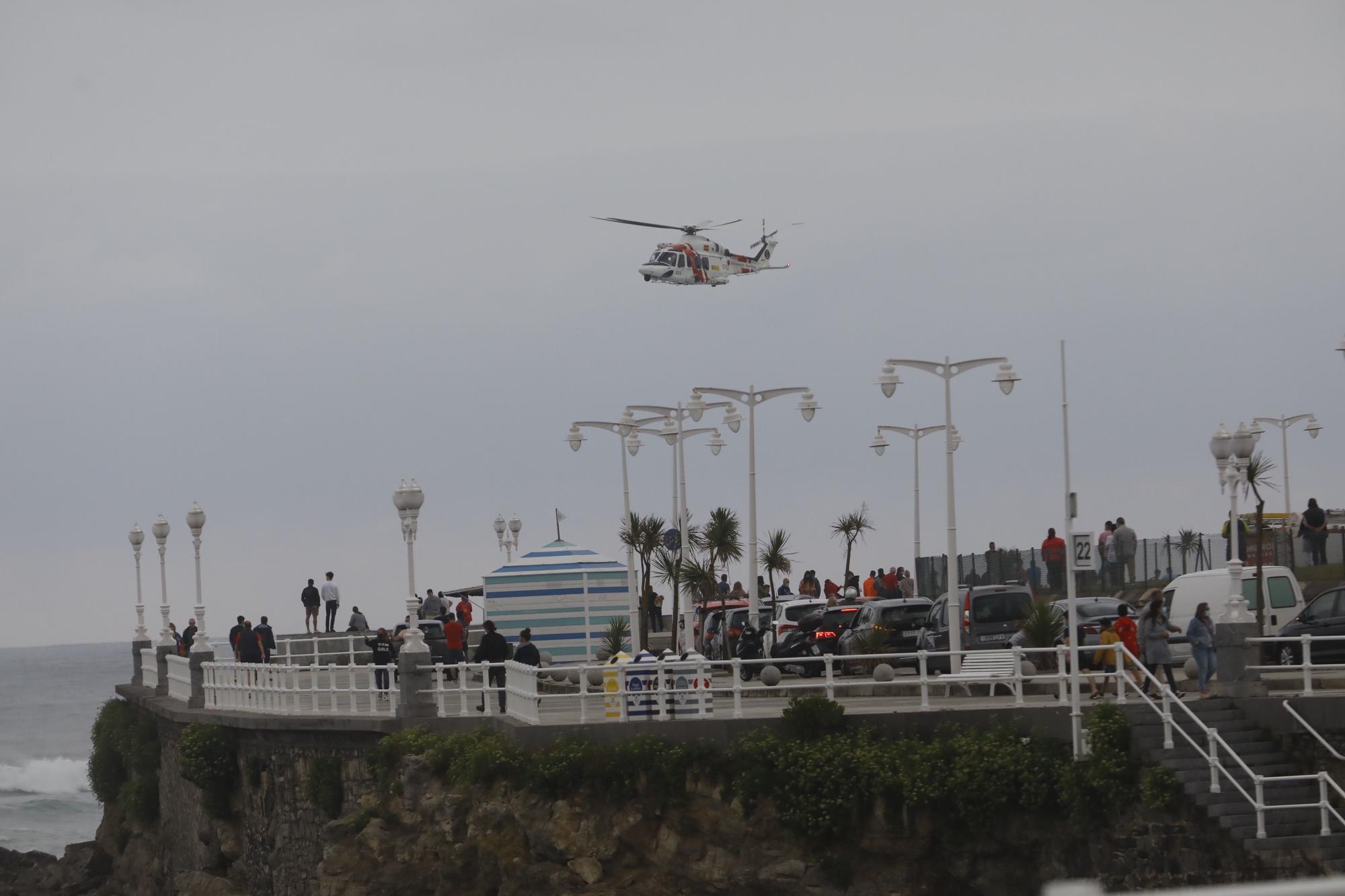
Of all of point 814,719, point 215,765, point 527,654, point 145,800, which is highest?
point 527,654

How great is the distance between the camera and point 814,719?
23.2 metres

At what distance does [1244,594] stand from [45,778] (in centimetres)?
8289

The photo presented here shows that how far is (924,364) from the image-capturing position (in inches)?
1201

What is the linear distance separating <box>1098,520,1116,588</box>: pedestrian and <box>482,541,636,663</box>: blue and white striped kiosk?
10.9 meters

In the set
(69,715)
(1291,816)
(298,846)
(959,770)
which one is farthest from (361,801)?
(69,715)

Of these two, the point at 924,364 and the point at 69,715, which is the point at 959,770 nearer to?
the point at 924,364

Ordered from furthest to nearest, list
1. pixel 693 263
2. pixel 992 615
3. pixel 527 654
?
pixel 693 263, pixel 992 615, pixel 527 654

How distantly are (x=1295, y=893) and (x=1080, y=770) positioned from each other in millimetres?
16418

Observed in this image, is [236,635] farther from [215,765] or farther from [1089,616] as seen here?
[1089,616]

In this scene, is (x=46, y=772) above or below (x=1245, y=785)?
below

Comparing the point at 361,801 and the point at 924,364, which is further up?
the point at 924,364

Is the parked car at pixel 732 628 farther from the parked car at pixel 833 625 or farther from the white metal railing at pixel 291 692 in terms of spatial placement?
the white metal railing at pixel 291 692

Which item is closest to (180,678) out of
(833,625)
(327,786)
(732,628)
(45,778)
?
(327,786)

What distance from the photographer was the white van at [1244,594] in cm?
2956
